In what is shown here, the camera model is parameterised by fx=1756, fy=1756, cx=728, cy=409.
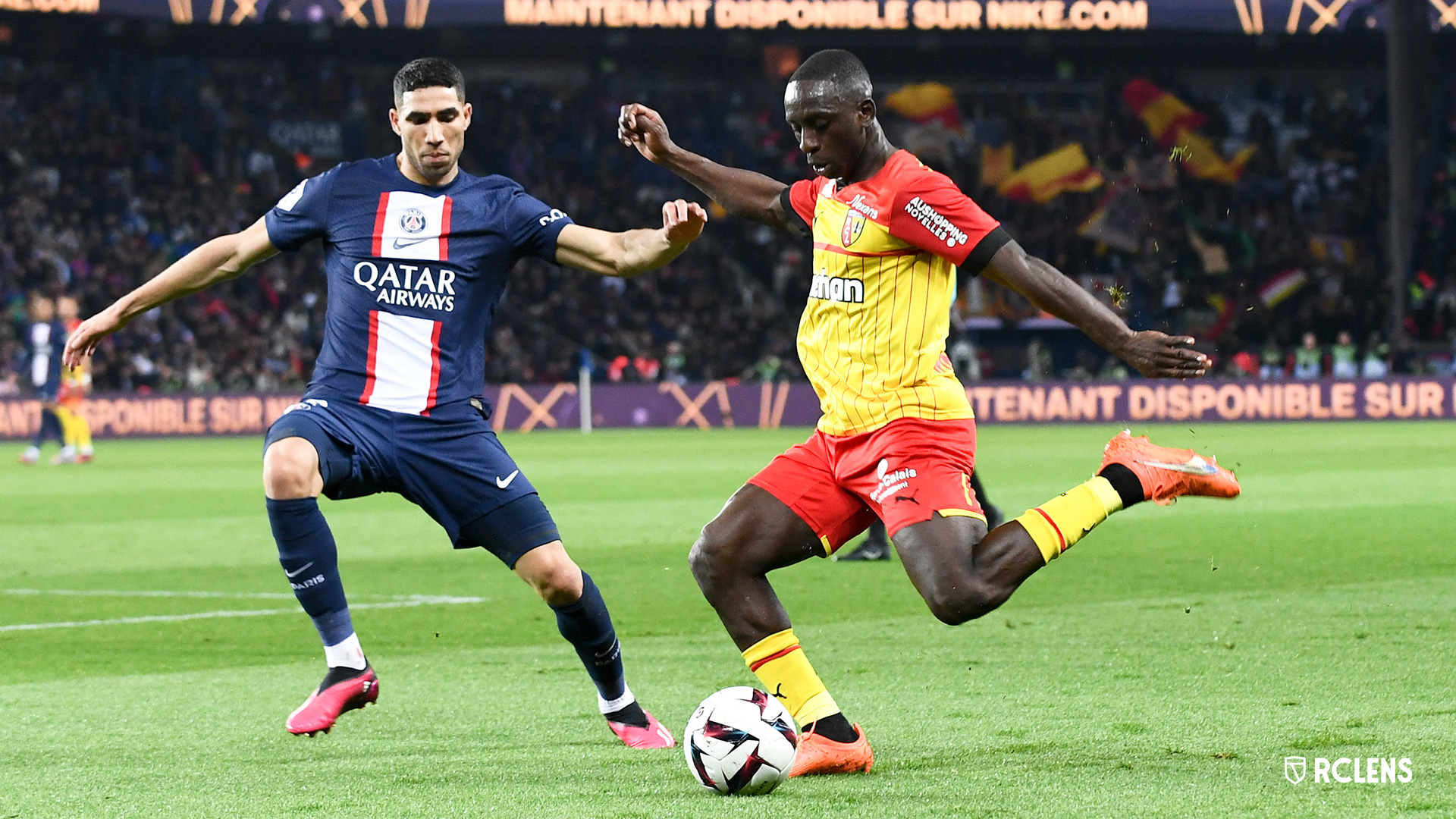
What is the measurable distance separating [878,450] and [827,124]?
954 millimetres

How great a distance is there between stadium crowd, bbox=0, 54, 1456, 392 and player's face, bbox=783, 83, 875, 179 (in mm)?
25543

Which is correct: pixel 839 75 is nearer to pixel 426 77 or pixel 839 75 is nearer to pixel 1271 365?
pixel 426 77

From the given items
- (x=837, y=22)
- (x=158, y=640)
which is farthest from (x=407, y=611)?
(x=837, y=22)

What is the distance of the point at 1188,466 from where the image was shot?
5.20 meters

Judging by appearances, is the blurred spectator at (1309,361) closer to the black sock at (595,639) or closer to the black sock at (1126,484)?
the black sock at (1126,484)

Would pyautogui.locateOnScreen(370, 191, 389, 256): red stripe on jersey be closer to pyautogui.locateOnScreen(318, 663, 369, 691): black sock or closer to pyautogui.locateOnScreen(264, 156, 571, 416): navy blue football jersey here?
pyautogui.locateOnScreen(264, 156, 571, 416): navy blue football jersey

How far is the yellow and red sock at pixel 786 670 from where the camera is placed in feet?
16.8

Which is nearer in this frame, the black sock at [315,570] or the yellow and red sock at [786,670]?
the yellow and red sock at [786,670]

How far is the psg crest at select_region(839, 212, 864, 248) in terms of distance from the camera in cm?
510

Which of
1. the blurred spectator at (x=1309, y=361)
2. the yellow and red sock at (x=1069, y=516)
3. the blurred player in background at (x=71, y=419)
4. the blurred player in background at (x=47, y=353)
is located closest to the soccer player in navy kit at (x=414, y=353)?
the yellow and red sock at (x=1069, y=516)

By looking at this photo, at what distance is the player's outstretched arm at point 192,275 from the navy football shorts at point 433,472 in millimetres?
565

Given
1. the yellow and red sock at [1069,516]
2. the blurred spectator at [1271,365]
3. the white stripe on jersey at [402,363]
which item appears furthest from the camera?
the blurred spectator at [1271,365]

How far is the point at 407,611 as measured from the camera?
8.83 metres

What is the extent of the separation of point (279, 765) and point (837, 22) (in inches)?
1115
